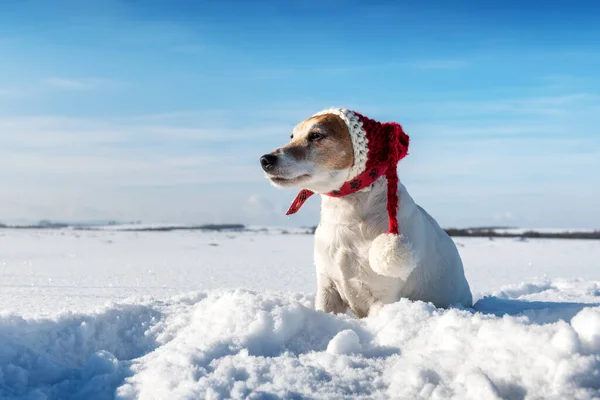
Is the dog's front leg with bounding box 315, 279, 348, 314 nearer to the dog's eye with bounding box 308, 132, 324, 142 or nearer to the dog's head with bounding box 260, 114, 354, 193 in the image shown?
the dog's head with bounding box 260, 114, 354, 193

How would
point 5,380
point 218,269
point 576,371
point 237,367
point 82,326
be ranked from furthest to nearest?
1. point 218,269
2. point 82,326
3. point 5,380
4. point 237,367
5. point 576,371

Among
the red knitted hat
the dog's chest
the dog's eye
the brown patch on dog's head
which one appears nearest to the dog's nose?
the brown patch on dog's head

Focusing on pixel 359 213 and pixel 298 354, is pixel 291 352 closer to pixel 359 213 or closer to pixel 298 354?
pixel 298 354

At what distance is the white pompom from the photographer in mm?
3143

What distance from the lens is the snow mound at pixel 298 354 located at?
2137 millimetres

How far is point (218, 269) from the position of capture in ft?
33.1

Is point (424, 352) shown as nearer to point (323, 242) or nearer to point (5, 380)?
point (323, 242)

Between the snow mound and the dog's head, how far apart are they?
2.23ft

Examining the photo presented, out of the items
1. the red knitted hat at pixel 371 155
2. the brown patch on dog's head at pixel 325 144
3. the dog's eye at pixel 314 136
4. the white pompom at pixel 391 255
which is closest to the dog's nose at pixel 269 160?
the brown patch on dog's head at pixel 325 144

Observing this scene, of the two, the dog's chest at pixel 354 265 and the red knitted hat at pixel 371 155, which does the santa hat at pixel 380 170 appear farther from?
the dog's chest at pixel 354 265

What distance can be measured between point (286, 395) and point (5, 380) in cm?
136

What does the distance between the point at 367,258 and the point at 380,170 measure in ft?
1.67

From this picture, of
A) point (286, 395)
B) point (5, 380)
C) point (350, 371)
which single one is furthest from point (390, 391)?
point (5, 380)

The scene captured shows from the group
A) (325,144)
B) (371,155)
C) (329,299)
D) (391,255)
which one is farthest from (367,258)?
(325,144)
